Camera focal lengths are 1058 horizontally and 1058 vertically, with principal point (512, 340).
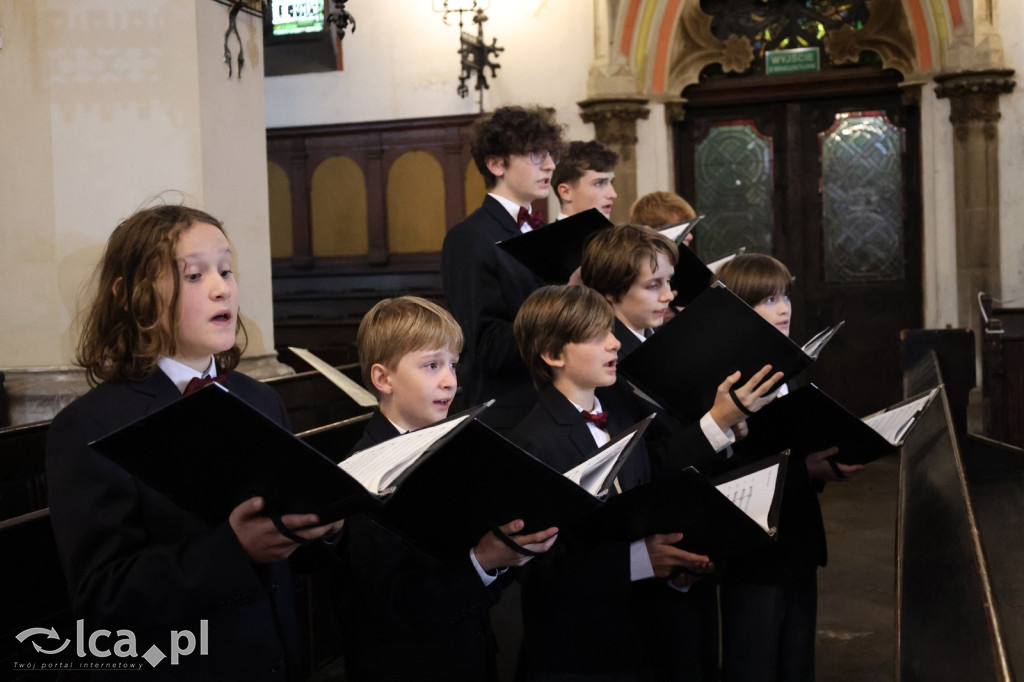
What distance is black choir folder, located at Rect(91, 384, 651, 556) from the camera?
124 cm

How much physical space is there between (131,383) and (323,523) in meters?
0.41

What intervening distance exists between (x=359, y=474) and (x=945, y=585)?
958mm

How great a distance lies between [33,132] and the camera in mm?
4105

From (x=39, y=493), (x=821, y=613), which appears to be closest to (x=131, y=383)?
(x=39, y=493)

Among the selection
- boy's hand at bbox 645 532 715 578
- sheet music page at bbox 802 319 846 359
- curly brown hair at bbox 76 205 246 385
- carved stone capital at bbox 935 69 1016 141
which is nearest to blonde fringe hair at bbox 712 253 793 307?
sheet music page at bbox 802 319 846 359

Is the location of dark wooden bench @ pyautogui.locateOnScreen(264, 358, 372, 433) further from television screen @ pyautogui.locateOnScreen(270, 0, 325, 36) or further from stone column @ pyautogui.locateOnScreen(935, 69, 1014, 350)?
stone column @ pyautogui.locateOnScreen(935, 69, 1014, 350)

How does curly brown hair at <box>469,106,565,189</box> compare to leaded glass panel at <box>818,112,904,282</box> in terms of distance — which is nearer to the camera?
curly brown hair at <box>469,106,565,189</box>

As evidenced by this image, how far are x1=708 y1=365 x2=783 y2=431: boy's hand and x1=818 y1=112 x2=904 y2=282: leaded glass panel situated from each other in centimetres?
670

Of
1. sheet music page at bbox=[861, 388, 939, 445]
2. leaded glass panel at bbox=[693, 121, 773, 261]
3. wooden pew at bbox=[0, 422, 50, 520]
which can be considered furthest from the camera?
leaded glass panel at bbox=[693, 121, 773, 261]

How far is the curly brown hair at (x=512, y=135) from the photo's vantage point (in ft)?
9.75

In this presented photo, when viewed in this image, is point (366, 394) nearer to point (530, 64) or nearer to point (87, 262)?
point (87, 262)

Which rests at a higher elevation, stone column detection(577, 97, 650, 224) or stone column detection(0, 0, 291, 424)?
stone column detection(577, 97, 650, 224)

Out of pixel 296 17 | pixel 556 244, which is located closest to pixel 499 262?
pixel 556 244

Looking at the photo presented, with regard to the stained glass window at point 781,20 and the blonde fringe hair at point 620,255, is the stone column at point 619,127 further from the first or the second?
the blonde fringe hair at point 620,255
